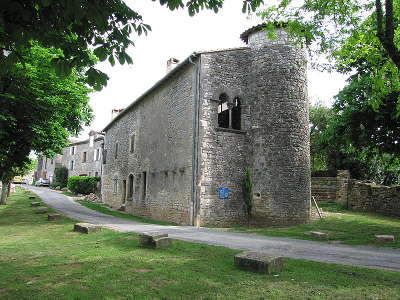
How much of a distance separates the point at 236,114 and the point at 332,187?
920cm

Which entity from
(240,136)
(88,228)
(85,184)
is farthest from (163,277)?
(85,184)

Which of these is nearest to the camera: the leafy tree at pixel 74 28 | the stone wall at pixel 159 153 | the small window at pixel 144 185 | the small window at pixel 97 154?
the leafy tree at pixel 74 28

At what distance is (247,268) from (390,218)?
42.1ft

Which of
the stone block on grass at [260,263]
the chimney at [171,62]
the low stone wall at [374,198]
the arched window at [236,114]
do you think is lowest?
the stone block on grass at [260,263]

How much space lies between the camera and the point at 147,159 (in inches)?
770

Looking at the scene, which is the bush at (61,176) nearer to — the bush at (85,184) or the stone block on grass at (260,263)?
the bush at (85,184)

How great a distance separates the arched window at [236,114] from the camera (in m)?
15.3

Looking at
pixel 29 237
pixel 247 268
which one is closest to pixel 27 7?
pixel 247 268

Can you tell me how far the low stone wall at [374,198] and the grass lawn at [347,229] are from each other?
0.86 metres

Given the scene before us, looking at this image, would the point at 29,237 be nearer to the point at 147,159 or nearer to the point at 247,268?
the point at 247,268

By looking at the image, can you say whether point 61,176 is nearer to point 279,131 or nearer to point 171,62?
point 171,62

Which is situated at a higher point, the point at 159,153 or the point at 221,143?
the point at 221,143

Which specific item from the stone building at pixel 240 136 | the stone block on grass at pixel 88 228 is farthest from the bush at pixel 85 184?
the stone block on grass at pixel 88 228

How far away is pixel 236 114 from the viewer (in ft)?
53.0
